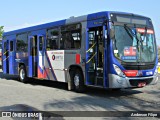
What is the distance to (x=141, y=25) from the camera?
12375 mm

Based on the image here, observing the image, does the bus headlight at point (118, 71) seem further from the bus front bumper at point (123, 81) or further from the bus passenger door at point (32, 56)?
the bus passenger door at point (32, 56)

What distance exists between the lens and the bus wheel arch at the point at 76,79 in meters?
12.9

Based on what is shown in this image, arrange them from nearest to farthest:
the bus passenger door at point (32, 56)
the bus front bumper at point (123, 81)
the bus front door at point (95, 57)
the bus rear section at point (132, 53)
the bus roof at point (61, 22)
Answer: the bus front bumper at point (123, 81) → the bus rear section at point (132, 53) → the bus front door at point (95, 57) → the bus roof at point (61, 22) → the bus passenger door at point (32, 56)

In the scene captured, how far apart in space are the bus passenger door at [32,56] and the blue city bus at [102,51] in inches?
39.8

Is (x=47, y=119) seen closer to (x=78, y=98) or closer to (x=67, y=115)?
(x=67, y=115)

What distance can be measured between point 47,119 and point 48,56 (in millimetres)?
7159

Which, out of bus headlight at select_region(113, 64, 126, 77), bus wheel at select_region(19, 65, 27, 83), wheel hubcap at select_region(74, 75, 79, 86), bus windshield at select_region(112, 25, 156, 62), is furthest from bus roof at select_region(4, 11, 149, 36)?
wheel hubcap at select_region(74, 75, 79, 86)

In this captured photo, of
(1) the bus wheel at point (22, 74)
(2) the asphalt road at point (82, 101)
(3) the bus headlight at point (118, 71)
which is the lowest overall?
(2) the asphalt road at point (82, 101)

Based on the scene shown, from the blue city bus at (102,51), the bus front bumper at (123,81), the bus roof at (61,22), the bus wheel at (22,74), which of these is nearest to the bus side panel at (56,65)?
the blue city bus at (102,51)

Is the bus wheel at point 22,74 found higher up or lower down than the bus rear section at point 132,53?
lower down

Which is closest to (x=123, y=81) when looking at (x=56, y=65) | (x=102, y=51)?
(x=102, y=51)

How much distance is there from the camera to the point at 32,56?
16.6 metres

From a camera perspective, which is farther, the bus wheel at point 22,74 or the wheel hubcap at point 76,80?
the bus wheel at point 22,74

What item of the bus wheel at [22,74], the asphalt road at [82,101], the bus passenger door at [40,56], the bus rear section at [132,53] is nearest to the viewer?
the asphalt road at [82,101]
